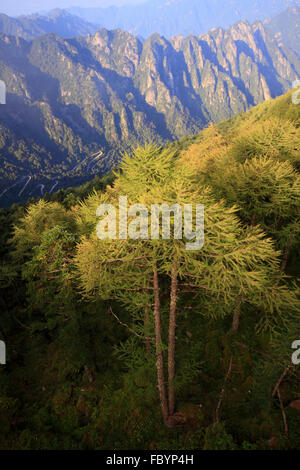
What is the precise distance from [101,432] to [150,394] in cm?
334

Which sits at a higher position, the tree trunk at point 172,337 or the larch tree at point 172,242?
the larch tree at point 172,242

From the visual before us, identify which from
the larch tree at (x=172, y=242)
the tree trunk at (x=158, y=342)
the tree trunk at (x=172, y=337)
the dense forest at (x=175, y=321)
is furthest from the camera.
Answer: the tree trunk at (x=158, y=342)

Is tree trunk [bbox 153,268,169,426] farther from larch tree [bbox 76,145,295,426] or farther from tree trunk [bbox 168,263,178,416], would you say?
tree trunk [bbox 168,263,178,416]

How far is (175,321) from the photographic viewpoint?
37.3 ft

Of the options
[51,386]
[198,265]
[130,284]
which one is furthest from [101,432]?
[198,265]

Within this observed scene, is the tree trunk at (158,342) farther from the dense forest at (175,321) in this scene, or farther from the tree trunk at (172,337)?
the tree trunk at (172,337)

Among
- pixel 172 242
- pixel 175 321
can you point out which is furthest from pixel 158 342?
pixel 172 242

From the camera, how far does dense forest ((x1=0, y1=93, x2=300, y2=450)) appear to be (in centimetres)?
754

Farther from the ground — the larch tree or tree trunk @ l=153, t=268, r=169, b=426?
the larch tree

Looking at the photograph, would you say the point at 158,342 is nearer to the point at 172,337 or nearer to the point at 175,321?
the point at 172,337

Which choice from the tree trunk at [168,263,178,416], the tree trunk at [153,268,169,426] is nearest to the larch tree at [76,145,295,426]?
the tree trunk at [168,263,178,416]

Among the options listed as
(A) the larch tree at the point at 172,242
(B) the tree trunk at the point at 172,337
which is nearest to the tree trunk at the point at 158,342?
(A) the larch tree at the point at 172,242

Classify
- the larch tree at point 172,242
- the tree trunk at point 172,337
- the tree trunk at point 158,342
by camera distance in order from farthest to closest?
the tree trunk at point 158,342
the tree trunk at point 172,337
the larch tree at point 172,242

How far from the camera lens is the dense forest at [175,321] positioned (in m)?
7.54
